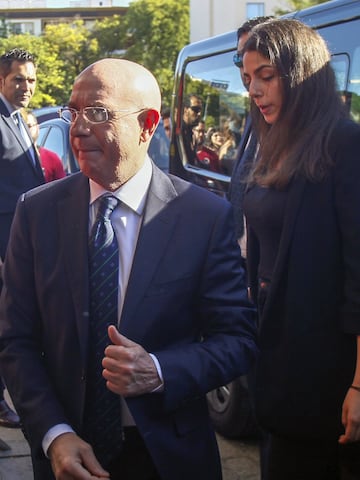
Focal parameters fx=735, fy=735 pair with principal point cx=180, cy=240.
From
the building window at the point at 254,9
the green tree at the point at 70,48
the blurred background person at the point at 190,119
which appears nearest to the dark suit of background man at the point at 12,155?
the blurred background person at the point at 190,119

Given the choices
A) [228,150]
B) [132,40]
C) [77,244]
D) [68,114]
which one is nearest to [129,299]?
[77,244]

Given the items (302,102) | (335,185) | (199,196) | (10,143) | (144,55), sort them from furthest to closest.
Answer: (144,55) → (10,143) → (302,102) → (335,185) → (199,196)

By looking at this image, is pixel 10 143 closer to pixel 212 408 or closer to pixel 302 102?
pixel 212 408

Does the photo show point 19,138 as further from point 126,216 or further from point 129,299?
point 129,299

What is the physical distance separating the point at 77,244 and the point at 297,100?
858 mm

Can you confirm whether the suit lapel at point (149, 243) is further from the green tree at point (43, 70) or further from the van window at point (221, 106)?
the green tree at point (43, 70)

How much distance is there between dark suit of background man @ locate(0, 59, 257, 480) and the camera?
72.2 inches

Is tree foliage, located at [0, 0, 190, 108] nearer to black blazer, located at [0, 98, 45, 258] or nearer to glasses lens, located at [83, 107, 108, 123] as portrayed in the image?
black blazer, located at [0, 98, 45, 258]

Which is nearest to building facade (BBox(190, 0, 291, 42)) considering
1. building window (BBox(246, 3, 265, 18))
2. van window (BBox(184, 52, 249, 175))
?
building window (BBox(246, 3, 265, 18))

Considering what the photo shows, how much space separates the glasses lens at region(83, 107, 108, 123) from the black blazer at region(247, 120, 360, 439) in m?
0.64

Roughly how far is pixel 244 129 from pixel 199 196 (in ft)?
7.88

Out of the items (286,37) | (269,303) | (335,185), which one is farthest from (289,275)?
(286,37)

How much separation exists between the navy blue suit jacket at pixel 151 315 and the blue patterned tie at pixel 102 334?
0.03 meters

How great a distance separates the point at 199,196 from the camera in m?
2.00
